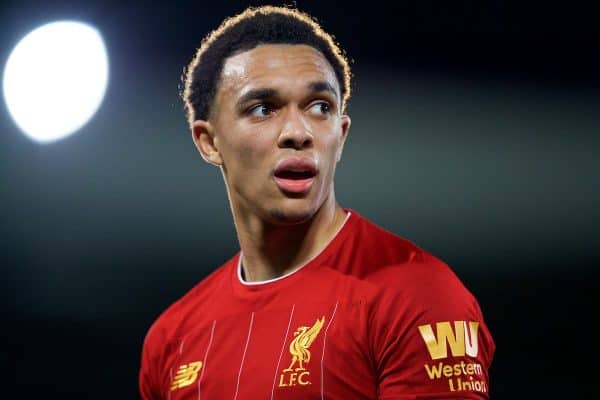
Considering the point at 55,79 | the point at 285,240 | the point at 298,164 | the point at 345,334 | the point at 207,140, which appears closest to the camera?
the point at 345,334

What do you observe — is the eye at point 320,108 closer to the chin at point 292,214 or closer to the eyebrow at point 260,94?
the eyebrow at point 260,94

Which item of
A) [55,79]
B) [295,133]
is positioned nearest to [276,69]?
[295,133]

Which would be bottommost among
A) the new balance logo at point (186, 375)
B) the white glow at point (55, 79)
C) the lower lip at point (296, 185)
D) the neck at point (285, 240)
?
the new balance logo at point (186, 375)

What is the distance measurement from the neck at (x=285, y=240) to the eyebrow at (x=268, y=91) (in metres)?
0.26

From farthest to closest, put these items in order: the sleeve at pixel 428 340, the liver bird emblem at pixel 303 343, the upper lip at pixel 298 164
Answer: the upper lip at pixel 298 164, the liver bird emblem at pixel 303 343, the sleeve at pixel 428 340

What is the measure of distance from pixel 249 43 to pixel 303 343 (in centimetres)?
72

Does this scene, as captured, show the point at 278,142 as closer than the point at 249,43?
Yes

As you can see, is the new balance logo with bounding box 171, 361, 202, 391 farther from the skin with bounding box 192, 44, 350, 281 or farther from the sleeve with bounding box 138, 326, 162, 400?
the skin with bounding box 192, 44, 350, 281

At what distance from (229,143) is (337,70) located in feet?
1.16

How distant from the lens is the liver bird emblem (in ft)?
5.48

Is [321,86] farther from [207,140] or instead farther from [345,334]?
[345,334]

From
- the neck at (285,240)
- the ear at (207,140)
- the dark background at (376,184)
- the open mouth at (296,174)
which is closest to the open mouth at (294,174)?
the open mouth at (296,174)

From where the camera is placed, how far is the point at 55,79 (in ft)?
11.4

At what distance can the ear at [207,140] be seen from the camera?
202 centimetres
